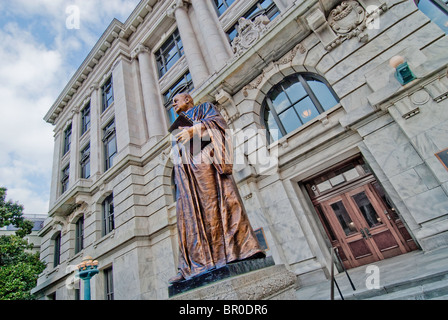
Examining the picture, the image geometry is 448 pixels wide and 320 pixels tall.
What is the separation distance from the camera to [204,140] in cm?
388

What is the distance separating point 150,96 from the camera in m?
15.1

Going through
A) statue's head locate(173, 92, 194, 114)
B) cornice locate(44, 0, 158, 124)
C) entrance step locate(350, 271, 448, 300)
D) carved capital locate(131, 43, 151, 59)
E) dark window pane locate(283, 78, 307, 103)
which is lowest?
entrance step locate(350, 271, 448, 300)

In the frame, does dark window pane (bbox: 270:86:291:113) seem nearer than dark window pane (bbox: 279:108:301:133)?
No

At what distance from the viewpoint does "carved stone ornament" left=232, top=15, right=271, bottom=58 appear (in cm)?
999

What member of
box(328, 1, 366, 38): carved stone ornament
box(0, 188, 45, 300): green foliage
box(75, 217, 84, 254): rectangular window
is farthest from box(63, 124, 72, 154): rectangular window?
box(328, 1, 366, 38): carved stone ornament

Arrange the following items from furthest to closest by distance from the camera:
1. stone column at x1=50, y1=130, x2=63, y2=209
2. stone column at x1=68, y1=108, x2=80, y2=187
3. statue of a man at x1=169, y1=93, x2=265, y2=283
Result: stone column at x1=50, y1=130, x2=63, y2=209, stone column at x1=68, y1=108, x2=80, y2=187, statue of a man at x1=169, y1=93, x2=265, y2=283

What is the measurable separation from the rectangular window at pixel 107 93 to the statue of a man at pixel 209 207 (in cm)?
1677

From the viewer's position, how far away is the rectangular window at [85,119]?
19931mm

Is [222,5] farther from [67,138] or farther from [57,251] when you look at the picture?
[57,251]

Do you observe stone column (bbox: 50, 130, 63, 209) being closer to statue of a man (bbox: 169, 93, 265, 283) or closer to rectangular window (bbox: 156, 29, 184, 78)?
rectangular window (bbox: 156, 29, 184, 78)

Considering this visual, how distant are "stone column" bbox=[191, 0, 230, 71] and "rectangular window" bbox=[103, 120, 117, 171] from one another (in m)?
9.00

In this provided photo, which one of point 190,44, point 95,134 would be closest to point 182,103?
point 190,44

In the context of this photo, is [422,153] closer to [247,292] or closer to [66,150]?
[247,292]

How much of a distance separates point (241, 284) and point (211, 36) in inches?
491
